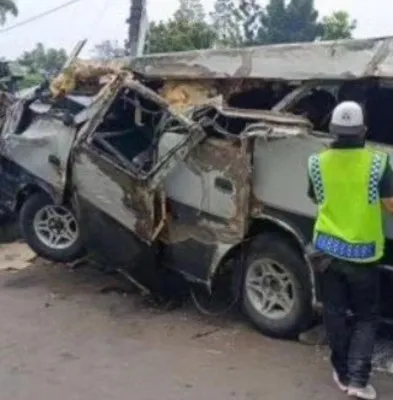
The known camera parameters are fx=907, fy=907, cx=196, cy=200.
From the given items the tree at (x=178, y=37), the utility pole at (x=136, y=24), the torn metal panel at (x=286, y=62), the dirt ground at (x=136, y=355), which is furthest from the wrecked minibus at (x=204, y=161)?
the tree at (x=178, y=37)

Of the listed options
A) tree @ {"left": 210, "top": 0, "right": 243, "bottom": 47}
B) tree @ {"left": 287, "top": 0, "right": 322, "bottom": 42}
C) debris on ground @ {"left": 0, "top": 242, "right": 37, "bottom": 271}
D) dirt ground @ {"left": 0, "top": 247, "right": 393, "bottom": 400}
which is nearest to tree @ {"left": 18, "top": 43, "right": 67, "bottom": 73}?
tree @ {"left": 210, "top": 0, "right": 243, "bottom": 47}

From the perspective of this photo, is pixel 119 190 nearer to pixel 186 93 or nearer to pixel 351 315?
pixel 186 93

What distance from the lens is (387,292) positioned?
18.8 ft

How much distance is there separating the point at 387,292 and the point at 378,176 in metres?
1.13

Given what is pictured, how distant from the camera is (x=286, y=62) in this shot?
253 inches

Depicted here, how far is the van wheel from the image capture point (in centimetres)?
618

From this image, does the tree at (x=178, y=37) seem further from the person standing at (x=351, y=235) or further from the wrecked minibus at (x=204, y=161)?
the person standing at (x=351, y=235)

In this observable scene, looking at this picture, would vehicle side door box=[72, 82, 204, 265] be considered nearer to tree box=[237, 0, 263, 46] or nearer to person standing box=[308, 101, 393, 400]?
person standing box=[308, 101, 393, 400]

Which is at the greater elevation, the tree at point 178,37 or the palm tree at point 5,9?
the palm tree at point 5,9

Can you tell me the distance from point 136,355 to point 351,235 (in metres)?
1.89

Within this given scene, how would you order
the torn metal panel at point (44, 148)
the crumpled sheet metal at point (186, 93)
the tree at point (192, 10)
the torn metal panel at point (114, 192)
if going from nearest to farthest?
the torn metal panel at point (114, 192), the crumpled sheet metal at point (186, 93), the torn metal panel at point (44, 148), the tree at point (192, 10)

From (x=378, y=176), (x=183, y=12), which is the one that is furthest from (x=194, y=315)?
(x=183, y=12)

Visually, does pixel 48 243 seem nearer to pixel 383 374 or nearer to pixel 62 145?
pixel 62 145

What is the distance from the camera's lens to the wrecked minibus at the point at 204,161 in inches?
240
